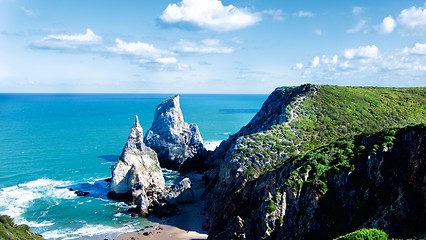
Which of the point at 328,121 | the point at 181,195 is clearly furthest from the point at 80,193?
the point at 328,121

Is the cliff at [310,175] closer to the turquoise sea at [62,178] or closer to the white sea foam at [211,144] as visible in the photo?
the turquoise sea at [62,178]

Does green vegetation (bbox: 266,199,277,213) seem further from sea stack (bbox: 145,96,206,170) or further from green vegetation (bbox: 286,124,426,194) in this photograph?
sea stack (bbox: 145,96,206,170)

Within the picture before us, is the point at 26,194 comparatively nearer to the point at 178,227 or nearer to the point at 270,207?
the point at 178,227

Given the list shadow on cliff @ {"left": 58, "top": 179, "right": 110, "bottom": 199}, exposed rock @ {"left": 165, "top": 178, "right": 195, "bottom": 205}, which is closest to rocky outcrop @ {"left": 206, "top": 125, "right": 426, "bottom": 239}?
exposed rock @ {"left": 165, "top": 178, "right": 195, "bottom": 205}

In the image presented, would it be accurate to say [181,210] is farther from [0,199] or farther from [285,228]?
[0,199]

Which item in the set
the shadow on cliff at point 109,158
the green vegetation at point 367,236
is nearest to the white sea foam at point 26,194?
the shadow on cliff at point 109,158
